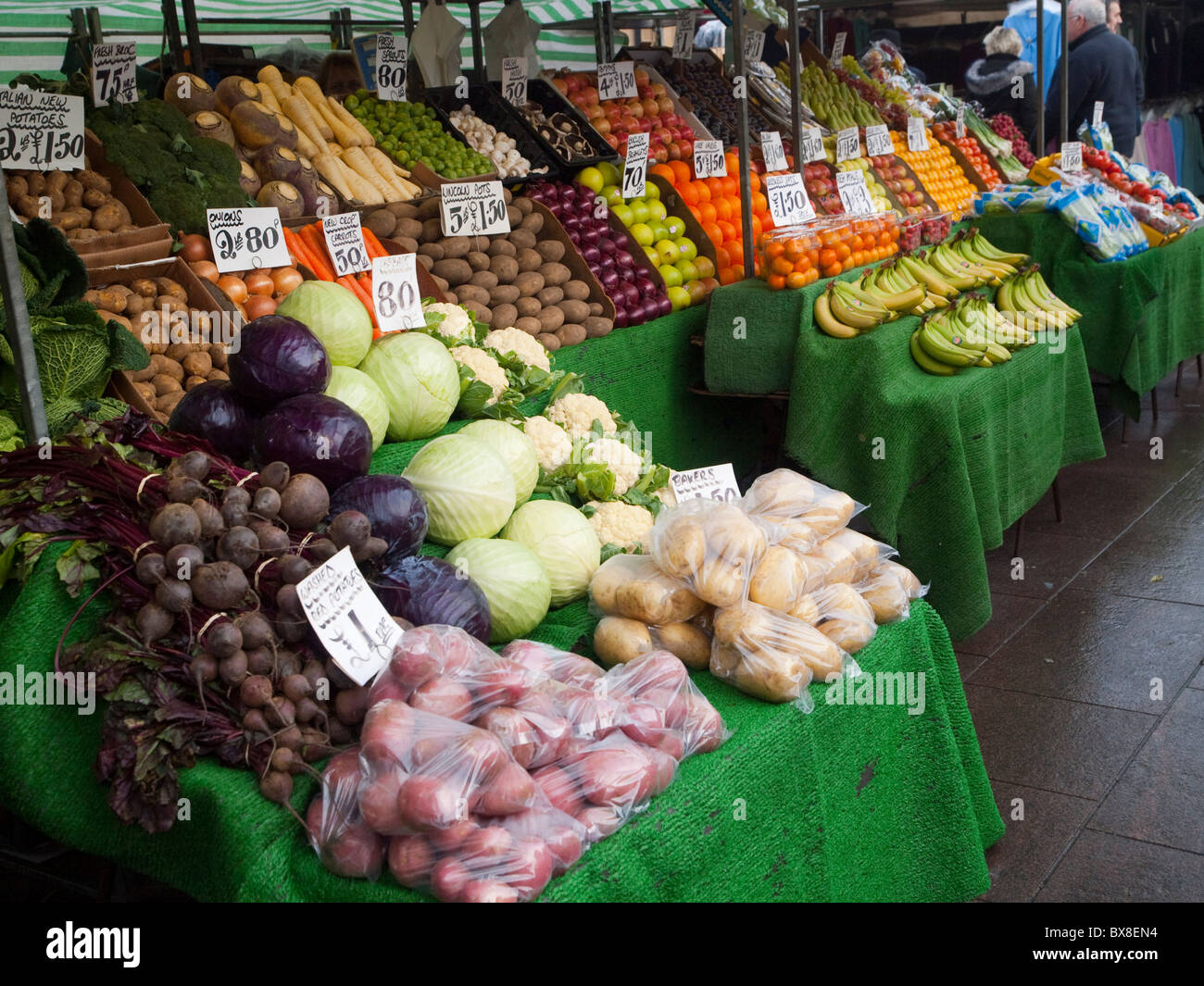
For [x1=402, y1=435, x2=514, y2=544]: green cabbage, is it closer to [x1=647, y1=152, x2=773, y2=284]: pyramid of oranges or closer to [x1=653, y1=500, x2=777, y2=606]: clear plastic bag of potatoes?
[x1=653, y1=500, x2=777, y2=606]: clear plastic bag of potatoes

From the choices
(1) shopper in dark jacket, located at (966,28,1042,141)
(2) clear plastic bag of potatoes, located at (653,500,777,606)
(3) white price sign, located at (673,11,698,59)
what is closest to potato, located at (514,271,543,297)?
(2) clear plastic bag of potatoes, located at (653,500,777,606)

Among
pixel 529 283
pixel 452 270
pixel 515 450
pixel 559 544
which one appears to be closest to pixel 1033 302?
pixel 529 283

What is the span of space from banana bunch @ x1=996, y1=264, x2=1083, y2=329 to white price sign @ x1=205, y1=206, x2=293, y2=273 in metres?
3.00

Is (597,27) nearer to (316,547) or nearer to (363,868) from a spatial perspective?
(316,547)

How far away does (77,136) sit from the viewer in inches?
139

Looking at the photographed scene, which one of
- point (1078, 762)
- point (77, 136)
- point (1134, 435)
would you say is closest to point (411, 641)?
point (1078, 762)

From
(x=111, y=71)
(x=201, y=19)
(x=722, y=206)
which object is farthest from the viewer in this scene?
(x=201, y=19)

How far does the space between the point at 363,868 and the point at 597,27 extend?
6203mm

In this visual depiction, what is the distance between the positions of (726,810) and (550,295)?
2760 millimetres

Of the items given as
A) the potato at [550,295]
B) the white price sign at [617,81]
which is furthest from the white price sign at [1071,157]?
the potato at [550,295]

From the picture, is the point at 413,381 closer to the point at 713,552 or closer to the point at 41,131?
the point at 713,552

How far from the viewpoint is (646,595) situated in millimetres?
2115
